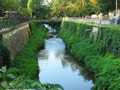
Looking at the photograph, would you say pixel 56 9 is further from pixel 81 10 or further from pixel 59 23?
pixel 81 10

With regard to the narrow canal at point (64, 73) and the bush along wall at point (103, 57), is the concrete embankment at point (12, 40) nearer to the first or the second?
the narrow canal at point (64, 73)

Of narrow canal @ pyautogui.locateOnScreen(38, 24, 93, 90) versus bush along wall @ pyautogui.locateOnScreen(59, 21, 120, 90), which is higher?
bush along wall @ pyautogui.locateOnScreen(59, 21, 120, 90)

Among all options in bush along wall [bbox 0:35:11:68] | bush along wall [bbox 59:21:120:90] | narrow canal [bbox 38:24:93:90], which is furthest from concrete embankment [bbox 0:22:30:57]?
bush along wall [bbox 59:21:120:90]

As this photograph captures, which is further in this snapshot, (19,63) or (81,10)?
(81,10)

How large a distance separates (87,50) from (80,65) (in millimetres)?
2413

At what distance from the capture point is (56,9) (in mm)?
98062

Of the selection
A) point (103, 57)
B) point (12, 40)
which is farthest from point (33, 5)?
point (103, 57)

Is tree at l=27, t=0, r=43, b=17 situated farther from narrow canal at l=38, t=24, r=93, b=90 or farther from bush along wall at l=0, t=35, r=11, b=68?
bush along wall at l=0, t=35, r=11, b=68

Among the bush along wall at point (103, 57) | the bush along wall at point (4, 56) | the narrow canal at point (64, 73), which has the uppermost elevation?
the bush along wall at point (4, 56)

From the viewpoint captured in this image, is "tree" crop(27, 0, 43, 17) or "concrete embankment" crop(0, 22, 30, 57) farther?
"tree" crop(27, 0, 43, 17)

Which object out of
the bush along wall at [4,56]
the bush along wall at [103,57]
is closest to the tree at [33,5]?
the bush along wall at [103,57]

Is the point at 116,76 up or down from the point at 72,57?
up

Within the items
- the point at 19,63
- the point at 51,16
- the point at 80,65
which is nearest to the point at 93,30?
the point at 80,65

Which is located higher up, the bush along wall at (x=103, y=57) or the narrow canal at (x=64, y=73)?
the bush along wall at (x=103, y=57)
